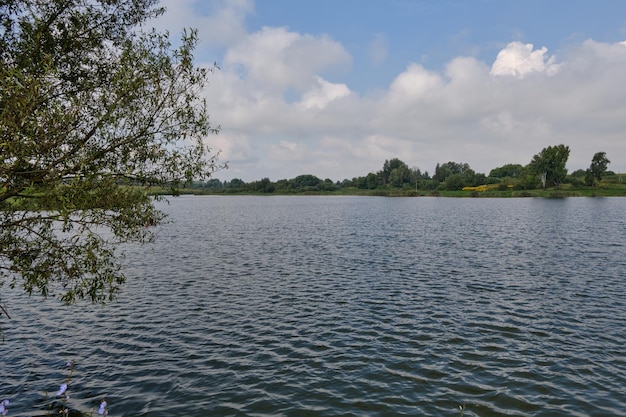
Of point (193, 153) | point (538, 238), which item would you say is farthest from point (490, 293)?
point (538, 238)

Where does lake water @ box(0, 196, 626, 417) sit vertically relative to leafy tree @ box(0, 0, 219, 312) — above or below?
below

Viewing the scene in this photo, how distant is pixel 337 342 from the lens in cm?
1986

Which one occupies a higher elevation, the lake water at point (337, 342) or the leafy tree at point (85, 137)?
the leafy tree at point (85, 137)

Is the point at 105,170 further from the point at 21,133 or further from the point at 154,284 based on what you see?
the point at 154,284

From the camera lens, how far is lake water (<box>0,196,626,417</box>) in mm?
14539

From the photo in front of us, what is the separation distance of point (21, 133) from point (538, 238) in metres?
63.0

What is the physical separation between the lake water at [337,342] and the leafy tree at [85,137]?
5.27 meters

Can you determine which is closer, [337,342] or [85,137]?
[85,137]

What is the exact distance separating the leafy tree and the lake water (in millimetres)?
5268

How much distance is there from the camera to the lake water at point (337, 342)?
14539mm

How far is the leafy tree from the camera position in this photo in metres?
11.4

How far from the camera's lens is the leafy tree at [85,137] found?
11.4 metres

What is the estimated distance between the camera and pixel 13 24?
567 inches

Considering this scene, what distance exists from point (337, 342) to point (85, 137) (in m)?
14.7
